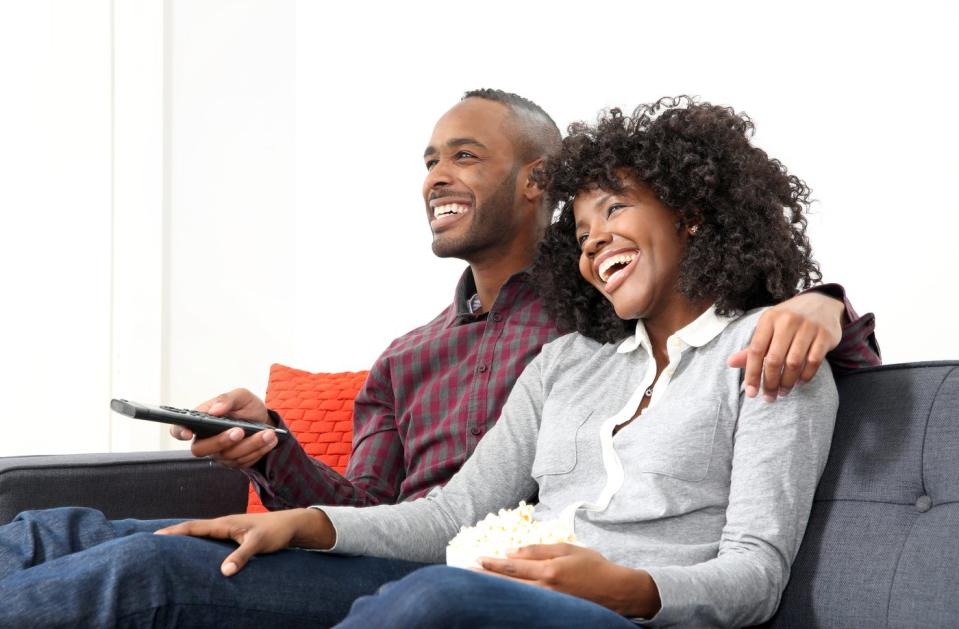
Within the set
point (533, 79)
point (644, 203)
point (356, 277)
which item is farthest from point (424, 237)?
point (644, 203)

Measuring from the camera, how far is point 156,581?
120 centimetres

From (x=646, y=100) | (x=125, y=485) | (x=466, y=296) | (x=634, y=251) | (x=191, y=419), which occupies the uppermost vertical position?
(x=646, y=100)

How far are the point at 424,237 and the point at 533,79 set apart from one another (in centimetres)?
59

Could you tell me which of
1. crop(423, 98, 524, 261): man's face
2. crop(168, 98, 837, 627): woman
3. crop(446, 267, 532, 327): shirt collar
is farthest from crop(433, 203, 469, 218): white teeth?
crop(168, 98, 837, 627): woman

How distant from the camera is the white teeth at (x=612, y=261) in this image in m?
1.54

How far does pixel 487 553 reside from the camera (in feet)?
3.95

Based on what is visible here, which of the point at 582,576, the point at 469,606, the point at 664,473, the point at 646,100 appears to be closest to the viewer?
the point at 469,606

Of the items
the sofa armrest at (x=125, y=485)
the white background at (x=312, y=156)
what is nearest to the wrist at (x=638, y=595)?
Result: the sofa armrest at (x=125, y=485)

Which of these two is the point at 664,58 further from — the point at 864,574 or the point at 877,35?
the point at 864,574

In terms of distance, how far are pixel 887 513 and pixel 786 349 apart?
24 cm

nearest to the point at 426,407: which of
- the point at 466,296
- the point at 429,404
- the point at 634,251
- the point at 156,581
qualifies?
the point at 429,404

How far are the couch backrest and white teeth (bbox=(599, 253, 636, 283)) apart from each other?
0.36m

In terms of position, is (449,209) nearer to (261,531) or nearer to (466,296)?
(466,296)

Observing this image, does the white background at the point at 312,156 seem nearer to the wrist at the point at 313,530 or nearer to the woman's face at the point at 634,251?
the woman's face at the point at 634,251
